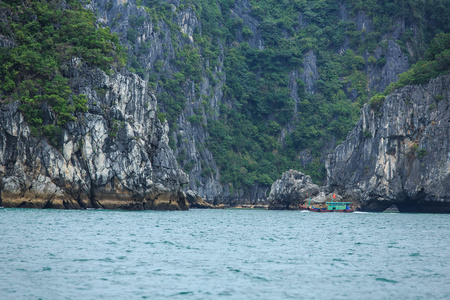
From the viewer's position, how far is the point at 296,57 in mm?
103688

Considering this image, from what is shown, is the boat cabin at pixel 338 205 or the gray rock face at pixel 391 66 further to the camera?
the gray rock face at pixel 391 66

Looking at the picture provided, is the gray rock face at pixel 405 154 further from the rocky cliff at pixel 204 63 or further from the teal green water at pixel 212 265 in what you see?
the teal green water at pixel 212 265

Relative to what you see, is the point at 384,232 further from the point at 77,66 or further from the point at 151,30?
the point at 151,30

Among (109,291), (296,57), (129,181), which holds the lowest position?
(109,291)

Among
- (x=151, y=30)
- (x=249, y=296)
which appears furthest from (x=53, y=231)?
(x=151, y=30)

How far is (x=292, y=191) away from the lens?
2884 inches

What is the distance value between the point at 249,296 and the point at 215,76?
85.2 metres

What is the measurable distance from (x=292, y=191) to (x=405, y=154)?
18284mm

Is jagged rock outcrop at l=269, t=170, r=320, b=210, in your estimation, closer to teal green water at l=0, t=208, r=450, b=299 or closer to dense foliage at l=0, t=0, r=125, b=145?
dense foliage at l=0, t=0, r=125, b=145

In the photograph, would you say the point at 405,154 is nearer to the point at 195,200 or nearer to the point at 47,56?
the point at 195,200

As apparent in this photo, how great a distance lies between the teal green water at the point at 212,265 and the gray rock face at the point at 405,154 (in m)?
31.7

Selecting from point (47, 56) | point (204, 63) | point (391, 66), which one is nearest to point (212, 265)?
point (47, 56)

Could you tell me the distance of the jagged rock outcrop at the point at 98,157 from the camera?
4100 cm

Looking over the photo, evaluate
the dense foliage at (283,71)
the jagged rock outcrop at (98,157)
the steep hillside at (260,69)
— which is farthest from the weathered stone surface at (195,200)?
the jagged rock outcrop at (98,157)
